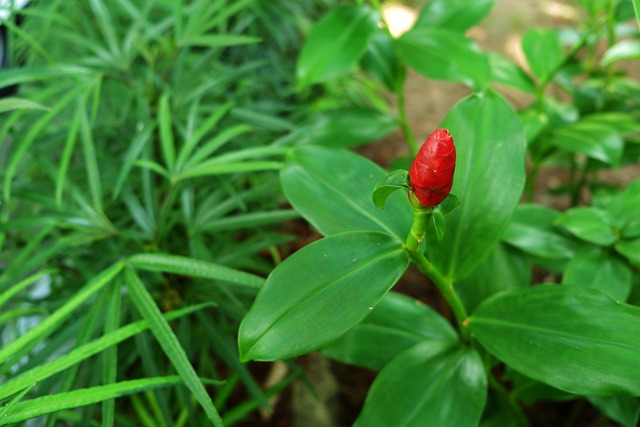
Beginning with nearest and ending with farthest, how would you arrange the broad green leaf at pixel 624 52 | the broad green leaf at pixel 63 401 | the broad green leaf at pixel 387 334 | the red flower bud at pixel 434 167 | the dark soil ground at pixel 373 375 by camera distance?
the red flower bud at pixel 434 167
the broad green leaf at pixel 63 401
the broad green leaf at pixel 387 334
the broad green leaf at pixel 624 52
the dark soil ground at pixel 373 375

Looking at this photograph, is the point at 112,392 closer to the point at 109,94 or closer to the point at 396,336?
the point at 396,336

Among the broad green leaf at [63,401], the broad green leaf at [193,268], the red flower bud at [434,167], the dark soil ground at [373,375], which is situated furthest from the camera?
the dark soil ground at [373,375]

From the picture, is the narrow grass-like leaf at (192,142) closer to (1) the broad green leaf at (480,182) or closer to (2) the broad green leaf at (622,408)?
(1) the broad green leaf at (480,182)

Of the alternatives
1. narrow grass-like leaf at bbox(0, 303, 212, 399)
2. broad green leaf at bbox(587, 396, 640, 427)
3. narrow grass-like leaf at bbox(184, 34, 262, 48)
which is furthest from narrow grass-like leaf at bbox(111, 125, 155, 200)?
broad green leaf at bbox(587, 396, 640, 427)

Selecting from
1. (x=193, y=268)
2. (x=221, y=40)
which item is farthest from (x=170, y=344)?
(x=221, y=40)

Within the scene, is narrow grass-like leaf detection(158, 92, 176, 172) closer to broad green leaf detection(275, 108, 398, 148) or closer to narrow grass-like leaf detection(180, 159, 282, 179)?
narrow grass-like leaf detection(180, 159, 282, 179)

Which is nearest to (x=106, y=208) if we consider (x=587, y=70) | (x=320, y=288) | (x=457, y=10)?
(x=320, y=288)

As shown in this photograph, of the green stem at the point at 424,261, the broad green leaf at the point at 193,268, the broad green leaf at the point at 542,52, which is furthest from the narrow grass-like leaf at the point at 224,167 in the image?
the broad green leaf at the point at 542,52
